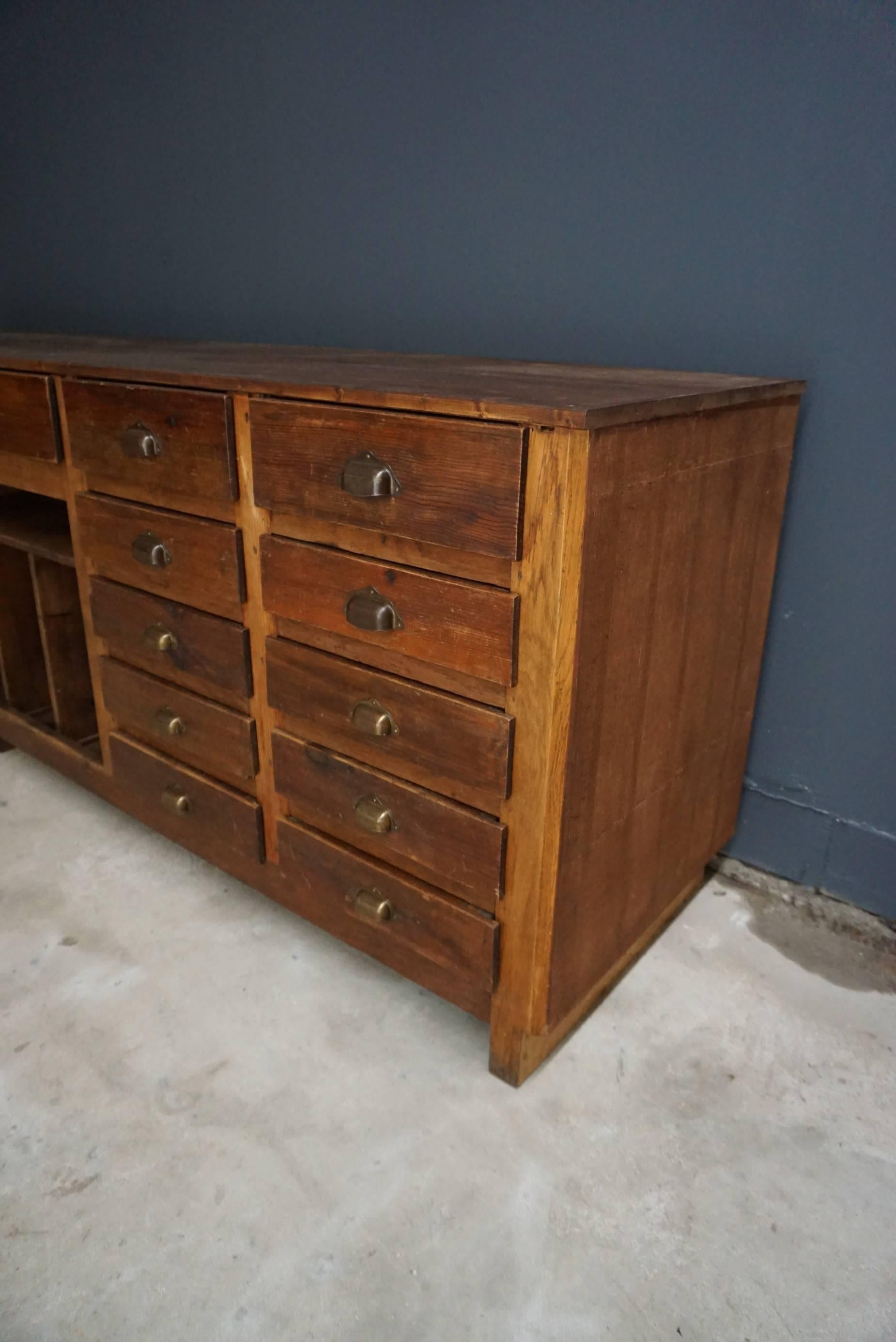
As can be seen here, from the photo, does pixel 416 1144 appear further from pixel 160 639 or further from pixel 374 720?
pixel 160 639

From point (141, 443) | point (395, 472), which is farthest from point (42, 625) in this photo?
point (395, 472)

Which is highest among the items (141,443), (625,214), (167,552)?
(625,214)

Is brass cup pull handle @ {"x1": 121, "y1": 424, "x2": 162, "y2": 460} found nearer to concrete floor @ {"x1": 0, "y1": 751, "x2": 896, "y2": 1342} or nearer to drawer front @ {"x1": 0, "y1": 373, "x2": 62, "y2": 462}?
drawer front @ {"x1": 0, "y1": 373, "x2": 62, "y2": 462}

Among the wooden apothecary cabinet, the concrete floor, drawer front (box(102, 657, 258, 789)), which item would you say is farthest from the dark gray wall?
drawer front (box(102, 657, 258, 789))

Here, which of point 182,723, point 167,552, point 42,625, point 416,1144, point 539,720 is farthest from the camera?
point 42,625

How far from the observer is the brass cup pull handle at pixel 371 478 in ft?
3.27

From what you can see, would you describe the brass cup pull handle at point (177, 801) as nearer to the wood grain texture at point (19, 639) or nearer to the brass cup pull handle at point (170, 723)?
the brass cup pull handle at point (170, 723)

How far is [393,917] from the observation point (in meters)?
1.21

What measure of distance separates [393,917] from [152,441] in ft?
2.46

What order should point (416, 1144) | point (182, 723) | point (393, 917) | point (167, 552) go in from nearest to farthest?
1. point (416, 1144)
2. point (393, 917)
3. point (167, 552)
4. point (182, 723)

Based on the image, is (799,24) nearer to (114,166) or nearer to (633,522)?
(633,522)

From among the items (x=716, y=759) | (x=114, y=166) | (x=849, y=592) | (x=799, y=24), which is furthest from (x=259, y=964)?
(x=114, y=166)

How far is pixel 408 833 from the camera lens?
1.15 m

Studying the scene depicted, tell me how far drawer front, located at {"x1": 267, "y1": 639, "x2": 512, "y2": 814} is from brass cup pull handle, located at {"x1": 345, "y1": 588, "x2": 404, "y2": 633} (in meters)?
0.07
